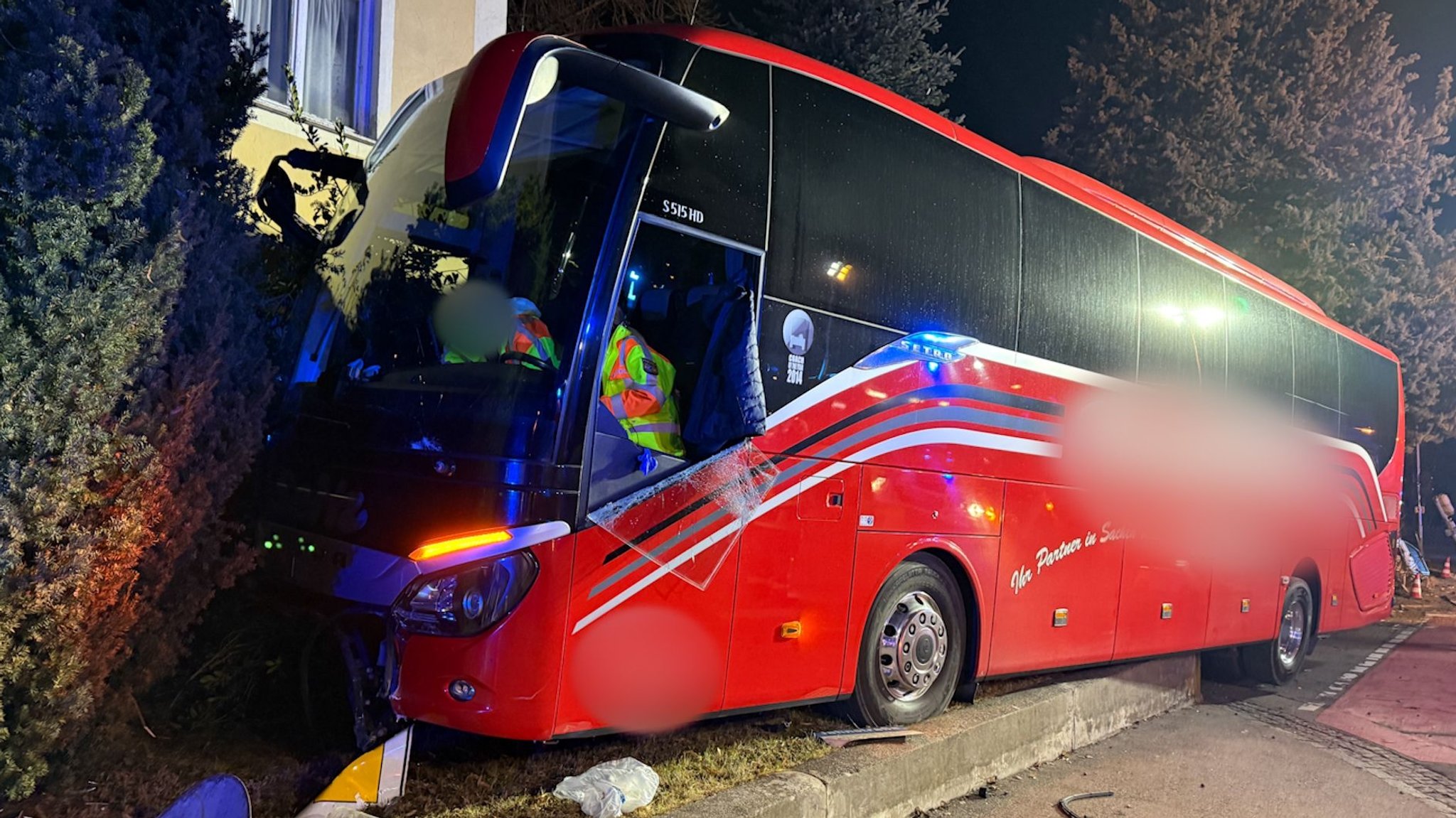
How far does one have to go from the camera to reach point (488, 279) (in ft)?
14.7

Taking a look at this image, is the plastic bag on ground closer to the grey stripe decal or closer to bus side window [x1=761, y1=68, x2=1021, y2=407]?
the grey stripe decal

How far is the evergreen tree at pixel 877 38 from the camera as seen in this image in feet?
50.9

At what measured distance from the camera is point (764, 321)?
494 cm

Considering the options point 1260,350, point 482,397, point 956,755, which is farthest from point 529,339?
point 1260,350

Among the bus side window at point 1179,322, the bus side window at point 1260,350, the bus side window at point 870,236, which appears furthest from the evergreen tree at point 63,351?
the bus side window at point 1260,350

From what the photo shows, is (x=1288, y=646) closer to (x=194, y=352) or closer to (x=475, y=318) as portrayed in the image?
(x=475, y=318)

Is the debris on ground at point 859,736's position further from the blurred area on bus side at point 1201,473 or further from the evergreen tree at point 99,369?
the evergreen tree at point 99,369

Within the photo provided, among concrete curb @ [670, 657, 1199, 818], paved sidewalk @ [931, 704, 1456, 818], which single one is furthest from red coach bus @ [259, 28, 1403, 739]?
paved sidewalk @ [931, 704, 1456, 818]

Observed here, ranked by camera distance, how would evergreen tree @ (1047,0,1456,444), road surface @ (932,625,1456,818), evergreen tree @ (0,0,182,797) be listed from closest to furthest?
evergreen tree @ (0,0,182,797) → road surface @ (932,625,1456,818) → evergreen tree @ (1047,0,1456,444)

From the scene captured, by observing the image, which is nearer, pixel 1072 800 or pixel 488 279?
pixel 488 279

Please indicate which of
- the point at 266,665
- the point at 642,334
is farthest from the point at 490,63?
the point at 266,665

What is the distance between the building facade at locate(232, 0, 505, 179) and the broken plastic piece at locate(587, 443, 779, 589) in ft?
17.6

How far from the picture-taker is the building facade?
28.4ft

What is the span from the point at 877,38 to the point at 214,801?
1429 centimetres
